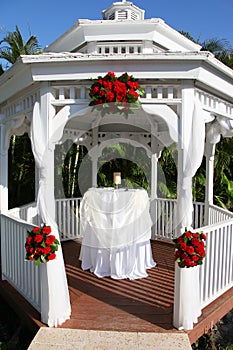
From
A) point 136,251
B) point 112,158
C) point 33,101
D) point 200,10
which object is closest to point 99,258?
point 136,251

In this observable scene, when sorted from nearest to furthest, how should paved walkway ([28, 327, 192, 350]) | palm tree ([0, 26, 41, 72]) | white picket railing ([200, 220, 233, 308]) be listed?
paved walkway ([28, 327, 192, 350])
white picket railing ([200, 220, 233, 308])
palm tree ([0, 26, 41, 72])

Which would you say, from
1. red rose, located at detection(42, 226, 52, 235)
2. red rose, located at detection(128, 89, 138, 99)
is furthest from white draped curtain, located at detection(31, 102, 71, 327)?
red rose, located at detection(128, 89, 138, 99)

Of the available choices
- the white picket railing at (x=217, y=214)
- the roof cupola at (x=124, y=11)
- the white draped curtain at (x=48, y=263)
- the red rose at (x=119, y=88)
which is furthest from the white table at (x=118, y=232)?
the roof cupola at (x=124, y=11)

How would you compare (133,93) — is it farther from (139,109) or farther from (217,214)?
(217,214)

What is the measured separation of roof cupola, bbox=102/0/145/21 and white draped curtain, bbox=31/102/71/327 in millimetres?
2235

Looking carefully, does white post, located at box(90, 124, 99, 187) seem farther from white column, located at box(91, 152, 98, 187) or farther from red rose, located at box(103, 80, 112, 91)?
red rose, located at box(103, 80, 112, 91)

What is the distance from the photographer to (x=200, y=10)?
595cm

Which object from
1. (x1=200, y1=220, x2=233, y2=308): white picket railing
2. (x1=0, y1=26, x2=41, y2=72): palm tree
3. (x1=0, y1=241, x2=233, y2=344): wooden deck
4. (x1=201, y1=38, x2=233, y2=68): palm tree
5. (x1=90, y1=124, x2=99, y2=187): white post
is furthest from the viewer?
(x1=201, y1=38, x2=233, y2=68): palm tree

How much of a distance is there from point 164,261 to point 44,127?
300 cm

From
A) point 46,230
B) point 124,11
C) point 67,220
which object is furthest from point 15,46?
point 46,230

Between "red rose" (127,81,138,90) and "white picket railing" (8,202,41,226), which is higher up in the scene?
"red rose" (127,81,138,90)

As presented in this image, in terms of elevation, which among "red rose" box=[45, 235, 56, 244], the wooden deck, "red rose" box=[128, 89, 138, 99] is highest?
"red rose" box=[128, 89, 138, 99]

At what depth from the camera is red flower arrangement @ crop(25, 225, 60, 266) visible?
8.54ft

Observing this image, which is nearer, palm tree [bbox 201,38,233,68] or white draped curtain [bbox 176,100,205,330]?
white draped curtain [bbox 176,100,205,330]
